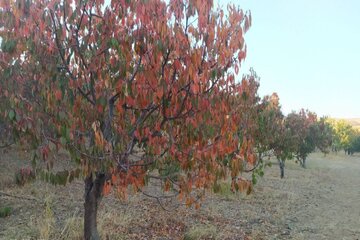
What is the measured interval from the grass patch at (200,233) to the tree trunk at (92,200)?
96.6 inches

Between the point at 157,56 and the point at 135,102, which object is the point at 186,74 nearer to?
the point at 157,56

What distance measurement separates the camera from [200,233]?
737 cm

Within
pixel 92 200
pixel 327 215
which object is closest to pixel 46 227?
pixel 92 200

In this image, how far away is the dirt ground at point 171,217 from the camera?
285 inches

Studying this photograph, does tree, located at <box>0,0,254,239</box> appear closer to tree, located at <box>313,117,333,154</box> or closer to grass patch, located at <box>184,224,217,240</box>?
grass patch, located at <box>184,224,217,240</box>

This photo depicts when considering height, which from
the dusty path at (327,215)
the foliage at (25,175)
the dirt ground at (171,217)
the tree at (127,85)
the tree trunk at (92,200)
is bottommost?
the dusty path at (327,215)

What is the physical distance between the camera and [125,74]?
3.44 meters

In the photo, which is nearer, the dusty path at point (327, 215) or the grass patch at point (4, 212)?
the grass patch at point (4, 212)

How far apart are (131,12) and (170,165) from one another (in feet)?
5.76

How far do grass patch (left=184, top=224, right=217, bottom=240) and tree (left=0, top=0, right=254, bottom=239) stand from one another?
11.1ft

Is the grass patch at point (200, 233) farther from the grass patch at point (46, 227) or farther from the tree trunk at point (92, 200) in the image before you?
the grass patch at point (46, 227)

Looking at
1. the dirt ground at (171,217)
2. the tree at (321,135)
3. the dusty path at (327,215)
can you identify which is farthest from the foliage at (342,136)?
the dirt ground at (171,217)

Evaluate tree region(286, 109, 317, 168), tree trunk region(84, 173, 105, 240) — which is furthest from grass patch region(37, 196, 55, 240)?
tree region(286, 109, 317, 168)

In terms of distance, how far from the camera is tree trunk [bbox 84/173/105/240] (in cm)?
508
